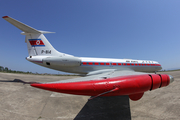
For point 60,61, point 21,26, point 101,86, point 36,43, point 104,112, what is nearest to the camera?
point 101,86

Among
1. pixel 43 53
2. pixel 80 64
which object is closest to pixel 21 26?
pixel 43 53

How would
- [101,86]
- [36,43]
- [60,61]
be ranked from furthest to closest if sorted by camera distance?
1. [36,43]
2. [60,61]
3. [101,86]

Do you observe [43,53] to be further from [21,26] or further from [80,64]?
[80,64]

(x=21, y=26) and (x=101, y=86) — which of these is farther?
(x=21, y=26)

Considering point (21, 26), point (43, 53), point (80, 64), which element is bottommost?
point (80, 64)

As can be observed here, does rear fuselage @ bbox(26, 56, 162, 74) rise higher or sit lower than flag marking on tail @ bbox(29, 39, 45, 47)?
lower

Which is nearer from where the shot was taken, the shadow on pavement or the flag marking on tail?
the shadow on pavement

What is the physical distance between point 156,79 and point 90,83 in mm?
2436

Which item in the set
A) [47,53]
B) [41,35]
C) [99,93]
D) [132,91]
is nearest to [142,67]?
[132,91]

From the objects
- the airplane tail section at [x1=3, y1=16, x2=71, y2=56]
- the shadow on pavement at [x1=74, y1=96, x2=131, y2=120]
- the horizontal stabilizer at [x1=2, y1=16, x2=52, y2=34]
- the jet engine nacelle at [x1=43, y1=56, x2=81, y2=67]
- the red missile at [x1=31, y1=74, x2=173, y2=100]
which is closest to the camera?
the red missile at [x1=31, y1=74, x2=173, y2=100]

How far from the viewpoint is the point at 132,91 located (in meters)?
2.45

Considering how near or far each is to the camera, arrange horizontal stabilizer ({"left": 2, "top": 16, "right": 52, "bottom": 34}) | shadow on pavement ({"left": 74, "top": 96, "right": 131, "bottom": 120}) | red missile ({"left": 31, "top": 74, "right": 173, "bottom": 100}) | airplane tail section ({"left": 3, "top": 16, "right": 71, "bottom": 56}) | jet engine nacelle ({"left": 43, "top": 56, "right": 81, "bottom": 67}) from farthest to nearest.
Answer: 1. airplane tail section ({"left": 3, "top": 16, "right": 71, "bottom": 56})
2. jet engine nacelle ({"left": 43, "top": 56, "right": 81, "bottom": 67})
3. horizontal stabilizer ({"left": 2, "top": 16, "right": 52, "bottom": 34})
4. shadow on pavement ({"left": 74, "top": 96, "right": 131, "bottom": 120})
5. red missile ({"left": 31, "top": 74, "right": 173, "bottom": 100})

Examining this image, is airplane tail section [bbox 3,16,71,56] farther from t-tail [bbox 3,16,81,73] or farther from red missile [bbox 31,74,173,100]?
red missile [bbox 31,74,173,100]

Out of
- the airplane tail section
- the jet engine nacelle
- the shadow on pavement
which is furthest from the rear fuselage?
the shadow on pavement
